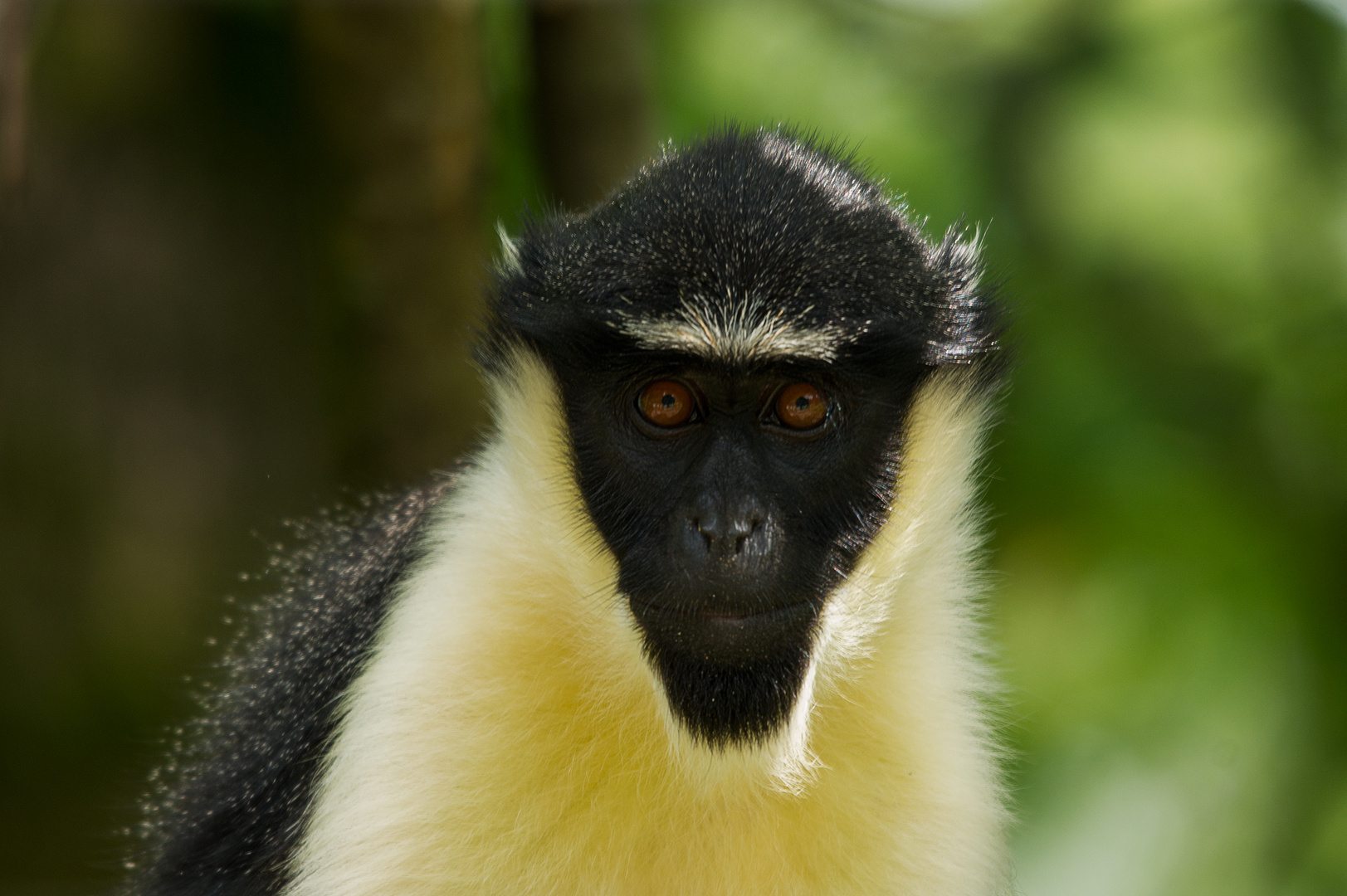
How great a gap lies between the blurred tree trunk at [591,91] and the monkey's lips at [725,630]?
3.60 metres

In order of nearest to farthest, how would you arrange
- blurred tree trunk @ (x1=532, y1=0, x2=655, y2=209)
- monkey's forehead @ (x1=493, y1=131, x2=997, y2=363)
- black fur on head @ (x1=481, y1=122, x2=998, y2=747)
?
1. black fur on head @ (x1=481, y1=122, x2=998, y2=747)
2. monkey's forehead @ (x1=493, y1=131, x2=997, y2=363)
3. blurred tree trunk @ (x1=532, y1=0, x2=655, y2=209)

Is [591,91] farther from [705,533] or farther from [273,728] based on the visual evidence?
[705,533]

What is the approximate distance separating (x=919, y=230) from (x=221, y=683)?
133 inches

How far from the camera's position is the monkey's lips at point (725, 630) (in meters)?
3.59

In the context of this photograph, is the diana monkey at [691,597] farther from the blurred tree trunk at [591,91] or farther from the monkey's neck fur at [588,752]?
the blurred tree trunk at [591,91]

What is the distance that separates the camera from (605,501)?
392cm

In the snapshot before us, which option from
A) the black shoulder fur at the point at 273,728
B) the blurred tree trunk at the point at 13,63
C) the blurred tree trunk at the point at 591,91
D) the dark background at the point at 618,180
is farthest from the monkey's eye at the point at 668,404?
the blurred tree trunk at the point at 591,91

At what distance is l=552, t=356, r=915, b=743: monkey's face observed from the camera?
3.57 metres

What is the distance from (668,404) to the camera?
3846mm

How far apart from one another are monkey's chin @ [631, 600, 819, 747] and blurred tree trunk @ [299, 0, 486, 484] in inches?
118

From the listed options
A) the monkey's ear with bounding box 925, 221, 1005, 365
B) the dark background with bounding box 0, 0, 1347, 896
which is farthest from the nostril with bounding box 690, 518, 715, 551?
the dark background with bounding box 0, 0, 1347, 896

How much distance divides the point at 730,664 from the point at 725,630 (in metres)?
0.13

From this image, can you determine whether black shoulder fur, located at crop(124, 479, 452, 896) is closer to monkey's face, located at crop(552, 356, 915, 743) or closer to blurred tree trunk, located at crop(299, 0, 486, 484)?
monkey's face, located at crop(552, 356, 915, 743)

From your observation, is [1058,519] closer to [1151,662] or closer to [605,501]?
→ [1151,662]
